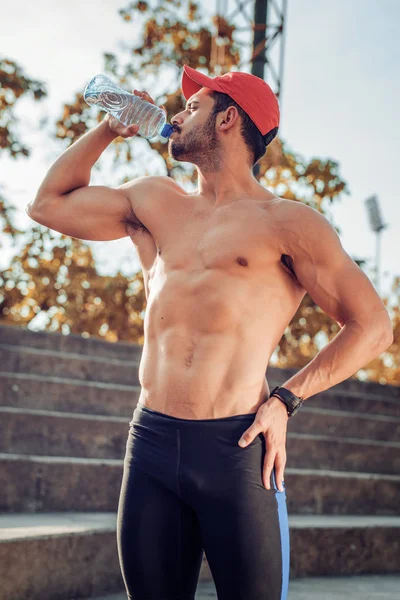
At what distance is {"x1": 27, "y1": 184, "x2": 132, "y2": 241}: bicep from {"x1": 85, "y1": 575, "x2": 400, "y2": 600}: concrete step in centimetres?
203

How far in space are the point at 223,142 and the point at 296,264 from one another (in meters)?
0.50

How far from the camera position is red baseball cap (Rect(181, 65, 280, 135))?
232 cm

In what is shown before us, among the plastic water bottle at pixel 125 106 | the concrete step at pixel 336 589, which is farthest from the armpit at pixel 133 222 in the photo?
the concrete step at pixel 336 589

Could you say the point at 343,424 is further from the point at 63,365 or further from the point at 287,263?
the point at 287,263

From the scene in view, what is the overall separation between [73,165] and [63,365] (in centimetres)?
403

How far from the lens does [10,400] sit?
5328 millimetres

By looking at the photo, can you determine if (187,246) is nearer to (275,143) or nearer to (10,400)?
(10,400)

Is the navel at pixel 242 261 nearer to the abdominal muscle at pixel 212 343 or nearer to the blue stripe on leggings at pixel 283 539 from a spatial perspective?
the abdominal muscle at pixel 212 343

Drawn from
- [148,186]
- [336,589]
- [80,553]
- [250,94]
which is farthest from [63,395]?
[250,94]

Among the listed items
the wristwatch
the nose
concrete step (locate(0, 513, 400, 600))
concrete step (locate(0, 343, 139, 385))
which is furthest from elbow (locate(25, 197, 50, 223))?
concrete step (locate(0, 343, 139, 385))

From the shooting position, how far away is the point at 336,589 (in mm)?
4207

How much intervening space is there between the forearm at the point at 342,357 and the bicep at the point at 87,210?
31.3 inches

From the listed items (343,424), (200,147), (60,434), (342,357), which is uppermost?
(200,147)

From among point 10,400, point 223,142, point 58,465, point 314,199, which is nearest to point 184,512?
point 223,142
